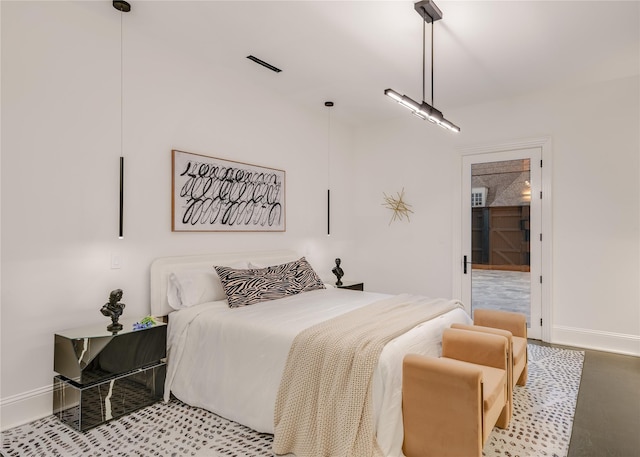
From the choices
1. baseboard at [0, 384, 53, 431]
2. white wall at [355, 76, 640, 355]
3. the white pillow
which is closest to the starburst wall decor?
white wall at [355, 76, 640, 355]

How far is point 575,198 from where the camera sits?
13.9ft

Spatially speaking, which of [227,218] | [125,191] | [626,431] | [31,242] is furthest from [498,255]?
[31,242]

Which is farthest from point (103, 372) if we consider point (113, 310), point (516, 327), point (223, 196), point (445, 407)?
point (516, 327)

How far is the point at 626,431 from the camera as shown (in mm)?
2432

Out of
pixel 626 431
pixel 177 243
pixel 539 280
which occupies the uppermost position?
pixel 177 243

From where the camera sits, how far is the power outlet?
299 cm

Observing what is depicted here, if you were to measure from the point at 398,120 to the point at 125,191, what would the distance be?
3.73m

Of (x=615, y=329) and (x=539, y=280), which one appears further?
(x=539, y=280)

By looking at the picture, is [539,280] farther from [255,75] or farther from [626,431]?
[255,75]

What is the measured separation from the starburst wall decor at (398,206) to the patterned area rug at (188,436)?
294cm

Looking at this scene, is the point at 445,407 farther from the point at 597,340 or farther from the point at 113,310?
the point at 597,340

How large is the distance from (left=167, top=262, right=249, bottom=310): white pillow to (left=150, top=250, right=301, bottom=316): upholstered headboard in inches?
2.3

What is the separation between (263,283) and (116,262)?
1174mm

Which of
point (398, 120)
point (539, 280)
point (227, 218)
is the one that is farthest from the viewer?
point (398, 120)
